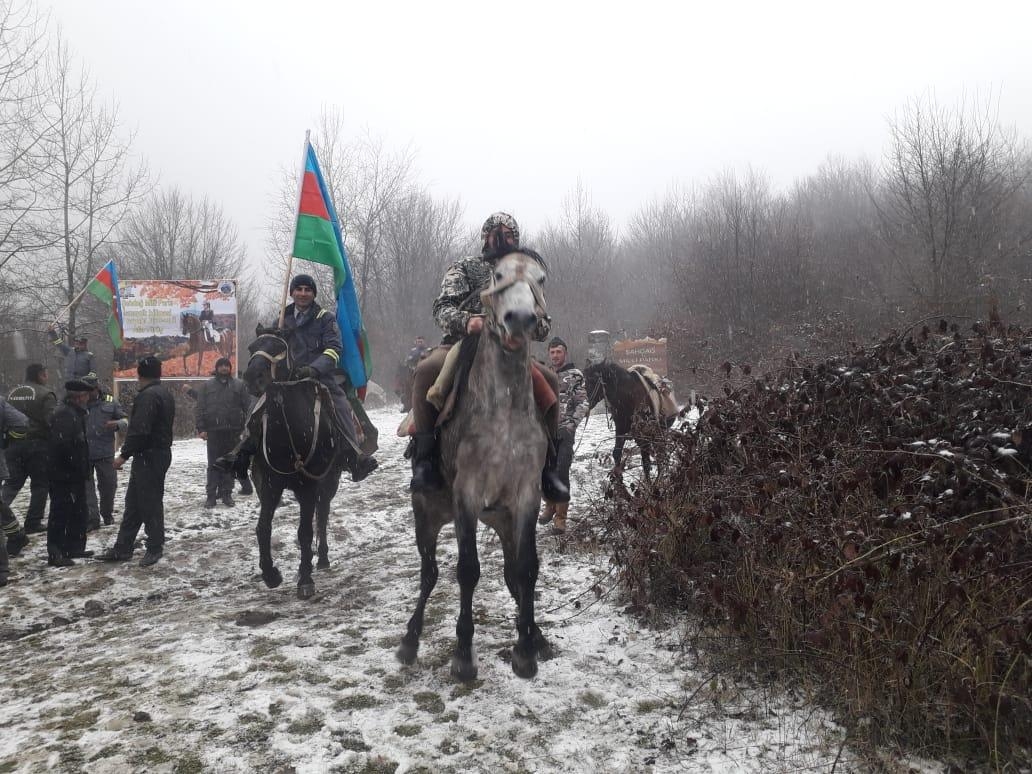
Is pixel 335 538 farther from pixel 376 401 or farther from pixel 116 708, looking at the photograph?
pixel 376 401

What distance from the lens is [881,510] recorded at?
11.7 ft

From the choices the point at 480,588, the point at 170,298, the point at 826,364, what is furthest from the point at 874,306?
the point at 170,298

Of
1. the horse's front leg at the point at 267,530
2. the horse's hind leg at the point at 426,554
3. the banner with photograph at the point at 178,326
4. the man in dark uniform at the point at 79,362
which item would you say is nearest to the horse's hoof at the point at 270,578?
the horse's front leg at the point at 267,530

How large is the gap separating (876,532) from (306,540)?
15.7ft

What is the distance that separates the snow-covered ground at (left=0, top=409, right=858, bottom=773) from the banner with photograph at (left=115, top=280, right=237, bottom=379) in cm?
1011

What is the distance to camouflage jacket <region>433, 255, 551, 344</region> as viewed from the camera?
4230mm

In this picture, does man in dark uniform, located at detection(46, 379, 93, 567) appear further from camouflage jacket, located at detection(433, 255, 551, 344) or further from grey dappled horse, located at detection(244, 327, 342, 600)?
camouflage jacket, located at detection(433, 255, 551, 344)

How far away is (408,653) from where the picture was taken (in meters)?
4.11

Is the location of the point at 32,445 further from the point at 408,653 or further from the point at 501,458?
the point at 501,458

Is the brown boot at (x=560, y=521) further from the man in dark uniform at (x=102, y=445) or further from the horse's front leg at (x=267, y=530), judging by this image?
the man in dark uniform at (x=102, y=445)

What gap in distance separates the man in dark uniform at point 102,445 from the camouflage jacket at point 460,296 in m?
6.04

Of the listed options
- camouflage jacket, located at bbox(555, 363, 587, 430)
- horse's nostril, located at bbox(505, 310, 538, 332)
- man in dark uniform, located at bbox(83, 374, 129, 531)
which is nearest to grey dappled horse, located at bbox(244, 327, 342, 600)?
camouflage jacket, located at bbox(555, 363, 587, 430)

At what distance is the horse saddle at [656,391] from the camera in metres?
9.00

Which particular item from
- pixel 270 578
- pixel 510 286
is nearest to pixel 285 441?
pixel 270 578
